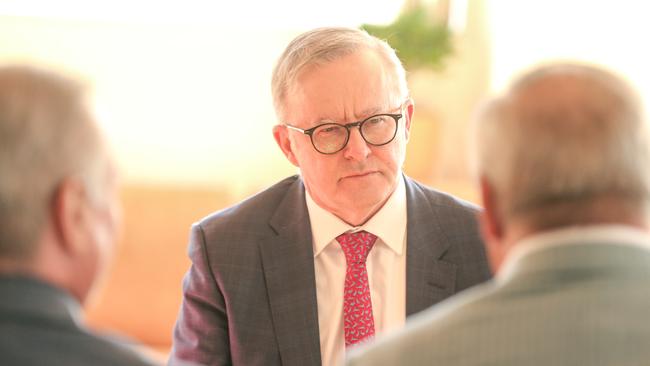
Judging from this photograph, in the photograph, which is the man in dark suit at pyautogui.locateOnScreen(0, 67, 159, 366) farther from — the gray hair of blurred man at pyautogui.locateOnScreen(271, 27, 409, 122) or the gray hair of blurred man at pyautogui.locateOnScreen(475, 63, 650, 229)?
the gray hair of blurred man at pyautogui.locateOnScreen(271, 27, 409, 122)

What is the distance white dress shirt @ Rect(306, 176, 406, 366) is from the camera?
2.30 m

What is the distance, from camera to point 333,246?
2.38 metres

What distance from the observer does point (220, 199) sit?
4.11 meters

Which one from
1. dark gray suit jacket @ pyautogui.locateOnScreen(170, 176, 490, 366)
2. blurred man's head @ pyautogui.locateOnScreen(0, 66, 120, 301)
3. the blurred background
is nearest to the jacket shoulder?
dark gray suit jacket @ pyautogui.locateOnScreen(170, 176, 490, 366)

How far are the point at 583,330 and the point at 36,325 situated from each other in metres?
0.72

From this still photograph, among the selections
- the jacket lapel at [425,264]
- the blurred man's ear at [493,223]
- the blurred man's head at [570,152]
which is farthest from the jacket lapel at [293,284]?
the blurred man's head at [570,152]

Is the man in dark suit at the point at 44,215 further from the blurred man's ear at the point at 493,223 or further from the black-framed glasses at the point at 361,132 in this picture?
the black-framed glasses at the point at 361,132

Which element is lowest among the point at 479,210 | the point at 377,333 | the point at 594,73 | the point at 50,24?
the point at 377,333

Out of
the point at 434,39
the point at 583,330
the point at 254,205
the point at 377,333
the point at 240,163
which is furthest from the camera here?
the point at 240,163

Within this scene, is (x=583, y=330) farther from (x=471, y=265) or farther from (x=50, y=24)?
(x=50, y=24)

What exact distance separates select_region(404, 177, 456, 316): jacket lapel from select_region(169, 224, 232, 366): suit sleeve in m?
0.46

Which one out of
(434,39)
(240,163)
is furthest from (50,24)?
(434,39)

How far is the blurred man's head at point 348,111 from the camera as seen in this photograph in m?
2.32

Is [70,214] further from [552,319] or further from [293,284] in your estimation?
[293,284]
